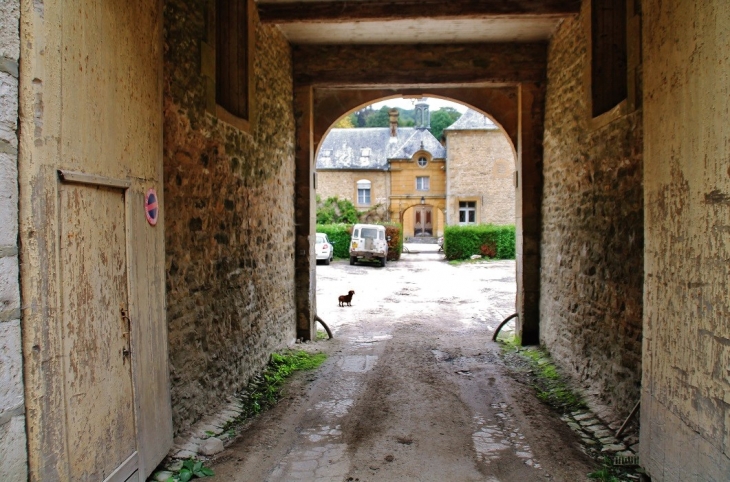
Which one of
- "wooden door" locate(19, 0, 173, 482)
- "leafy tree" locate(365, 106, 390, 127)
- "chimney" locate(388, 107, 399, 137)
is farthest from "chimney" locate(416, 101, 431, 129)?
"wooden door" locate(19, 0, 173, 482)

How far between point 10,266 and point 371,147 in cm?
3505

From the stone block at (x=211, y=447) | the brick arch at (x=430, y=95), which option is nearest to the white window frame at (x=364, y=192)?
the brick arch at (x=430, y=95)

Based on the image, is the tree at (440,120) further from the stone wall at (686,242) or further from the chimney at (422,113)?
the stone wall at (686,242)

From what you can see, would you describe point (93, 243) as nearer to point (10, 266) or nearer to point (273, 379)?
point (10, 266)

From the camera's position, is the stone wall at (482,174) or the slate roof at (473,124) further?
the stone wall at (482,174)

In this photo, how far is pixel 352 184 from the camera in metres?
35.3

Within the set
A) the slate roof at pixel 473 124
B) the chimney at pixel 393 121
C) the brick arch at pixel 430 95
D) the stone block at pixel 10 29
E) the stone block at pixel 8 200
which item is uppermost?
the chimney at pixel 393 121

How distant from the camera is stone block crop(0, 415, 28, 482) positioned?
2.14 metres

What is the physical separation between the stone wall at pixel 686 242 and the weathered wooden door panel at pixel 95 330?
3.26 metres

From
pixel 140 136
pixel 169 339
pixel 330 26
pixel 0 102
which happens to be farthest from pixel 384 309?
pixel 0 102

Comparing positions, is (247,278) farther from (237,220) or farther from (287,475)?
(287,475)

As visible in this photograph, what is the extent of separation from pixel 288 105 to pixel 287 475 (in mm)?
5487

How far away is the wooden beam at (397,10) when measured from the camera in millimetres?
6242

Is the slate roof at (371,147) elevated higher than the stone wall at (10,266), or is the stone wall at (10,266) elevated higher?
the slate roof at (371,147)
